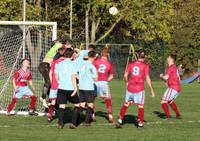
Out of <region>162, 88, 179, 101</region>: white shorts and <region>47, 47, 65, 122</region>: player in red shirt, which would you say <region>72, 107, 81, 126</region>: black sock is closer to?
<region>47, 47, 65, 122</region>: player in red shirt

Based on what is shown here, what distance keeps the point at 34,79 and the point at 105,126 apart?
6954 mm

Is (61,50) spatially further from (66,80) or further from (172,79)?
(172,79)

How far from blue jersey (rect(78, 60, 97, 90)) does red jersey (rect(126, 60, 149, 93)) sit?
0.94 m

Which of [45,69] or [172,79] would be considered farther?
[172,79]

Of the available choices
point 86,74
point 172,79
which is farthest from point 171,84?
point 86,74

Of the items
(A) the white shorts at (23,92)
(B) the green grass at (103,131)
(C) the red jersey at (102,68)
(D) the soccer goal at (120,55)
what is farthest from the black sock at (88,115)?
(D) the soccer goal at (120,55)

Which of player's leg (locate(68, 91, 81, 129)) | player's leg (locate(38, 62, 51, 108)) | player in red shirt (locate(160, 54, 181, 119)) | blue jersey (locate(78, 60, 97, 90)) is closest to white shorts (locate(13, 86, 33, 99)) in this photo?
player's leg (locate(38, 62, 51, 108))

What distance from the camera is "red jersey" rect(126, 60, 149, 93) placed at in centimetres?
1634

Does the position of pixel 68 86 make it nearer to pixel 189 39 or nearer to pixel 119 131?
pixel 119 131

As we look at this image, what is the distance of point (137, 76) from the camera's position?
644 inches

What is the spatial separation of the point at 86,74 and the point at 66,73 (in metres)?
0.81

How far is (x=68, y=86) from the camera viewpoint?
1592 centimetres

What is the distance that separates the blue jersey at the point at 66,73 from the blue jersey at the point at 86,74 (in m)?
0.58

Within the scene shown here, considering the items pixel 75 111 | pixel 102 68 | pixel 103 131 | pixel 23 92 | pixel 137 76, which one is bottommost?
pixel 103 131
